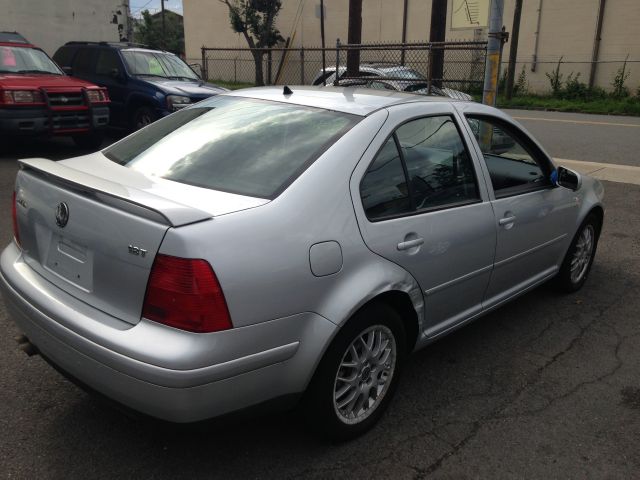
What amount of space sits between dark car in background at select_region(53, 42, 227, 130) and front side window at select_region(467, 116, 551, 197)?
713 centimetres

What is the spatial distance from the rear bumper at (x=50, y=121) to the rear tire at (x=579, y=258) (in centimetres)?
794

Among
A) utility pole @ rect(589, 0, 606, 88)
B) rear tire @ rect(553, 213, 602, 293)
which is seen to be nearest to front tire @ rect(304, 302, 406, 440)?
rear tire @ rect(553, 213, 602, 293)

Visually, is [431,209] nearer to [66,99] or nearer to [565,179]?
[565,179]

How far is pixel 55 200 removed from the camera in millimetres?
2623

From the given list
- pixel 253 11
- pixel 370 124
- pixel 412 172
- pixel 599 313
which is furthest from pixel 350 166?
pixel 253 11

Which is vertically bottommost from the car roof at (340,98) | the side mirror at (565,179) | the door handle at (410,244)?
the door handle at (410,244)

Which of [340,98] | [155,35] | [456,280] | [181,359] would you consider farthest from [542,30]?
[155,35]

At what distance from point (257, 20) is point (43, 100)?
78.7 feet

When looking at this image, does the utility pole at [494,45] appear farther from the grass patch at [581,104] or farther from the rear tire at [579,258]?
the grass patch at [581,104]

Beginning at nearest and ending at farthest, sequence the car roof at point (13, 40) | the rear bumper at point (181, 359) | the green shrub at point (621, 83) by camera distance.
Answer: the rear bumper at point (181, 359), the car roof at point (13, 40), the green shrub at point (621, 83)

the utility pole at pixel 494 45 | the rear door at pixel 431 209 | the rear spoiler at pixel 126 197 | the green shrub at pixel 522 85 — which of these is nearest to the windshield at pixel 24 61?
the utility pole at pixel 494 45

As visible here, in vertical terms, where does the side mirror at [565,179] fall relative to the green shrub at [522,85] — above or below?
above

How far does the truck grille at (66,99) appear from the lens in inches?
371

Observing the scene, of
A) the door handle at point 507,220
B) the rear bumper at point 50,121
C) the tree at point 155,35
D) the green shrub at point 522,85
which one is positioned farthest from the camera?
the tree at point 155,35
